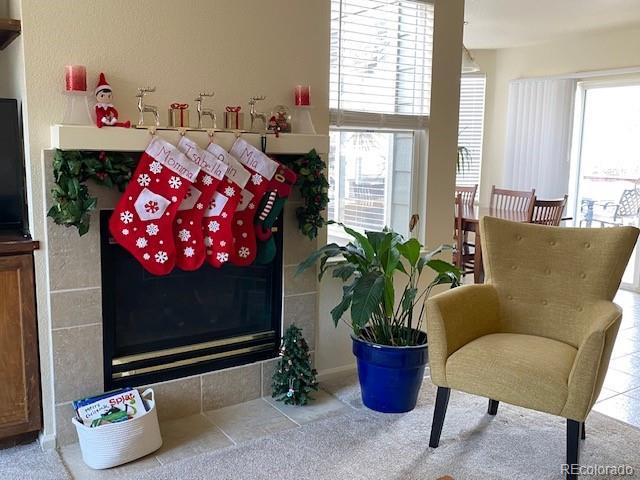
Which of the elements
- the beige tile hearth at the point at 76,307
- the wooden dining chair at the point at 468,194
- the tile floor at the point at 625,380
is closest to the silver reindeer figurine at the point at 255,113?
the beige tile hearth at the point at 76,307

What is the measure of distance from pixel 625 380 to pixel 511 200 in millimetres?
2370

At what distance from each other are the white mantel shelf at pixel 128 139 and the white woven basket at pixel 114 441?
1.06 metres

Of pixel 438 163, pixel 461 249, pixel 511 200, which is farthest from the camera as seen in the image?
pixel 511 200

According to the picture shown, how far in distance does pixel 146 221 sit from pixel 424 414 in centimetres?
155

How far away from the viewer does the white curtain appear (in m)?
5.77

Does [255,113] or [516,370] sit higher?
[255,113]

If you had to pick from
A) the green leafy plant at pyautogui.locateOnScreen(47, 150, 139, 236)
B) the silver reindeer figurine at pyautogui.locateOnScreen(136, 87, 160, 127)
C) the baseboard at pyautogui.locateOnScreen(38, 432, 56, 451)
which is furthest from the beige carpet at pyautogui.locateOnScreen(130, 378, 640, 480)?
the silver reindeer figurine at pyautogui.locateOnScreen(136, 87, 160, 127)

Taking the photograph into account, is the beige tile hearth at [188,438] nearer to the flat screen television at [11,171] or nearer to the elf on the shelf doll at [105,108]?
the flat screen television at [11,171]

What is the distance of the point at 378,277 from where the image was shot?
2723 millimetres

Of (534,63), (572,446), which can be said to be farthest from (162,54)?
(534,63)

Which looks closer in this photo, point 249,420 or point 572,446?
point 572,446

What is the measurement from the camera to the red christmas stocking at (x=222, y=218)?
2.61 metres

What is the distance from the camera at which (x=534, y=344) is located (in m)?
Answer: 2.51

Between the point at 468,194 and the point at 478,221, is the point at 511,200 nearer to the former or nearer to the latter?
the point at 468,194
